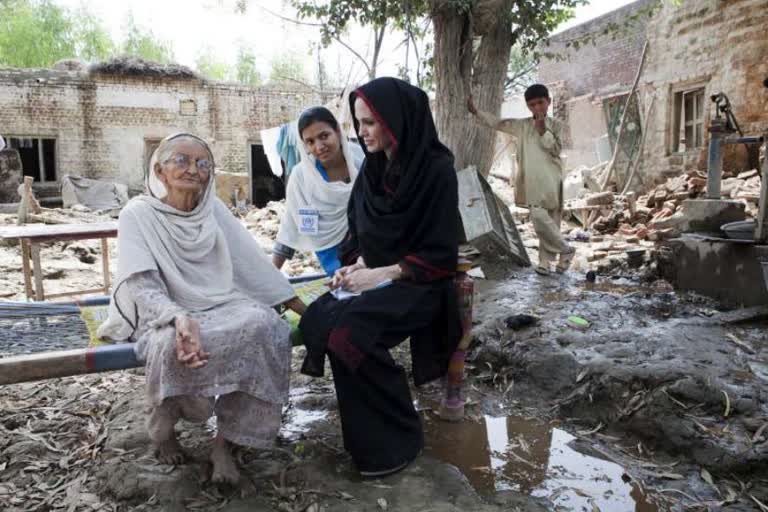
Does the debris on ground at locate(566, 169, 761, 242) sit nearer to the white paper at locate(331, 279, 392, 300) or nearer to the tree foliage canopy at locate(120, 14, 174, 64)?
the white paper at locate(331, 279, 392, 300)

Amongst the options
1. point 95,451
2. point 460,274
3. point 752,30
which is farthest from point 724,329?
point 752,30

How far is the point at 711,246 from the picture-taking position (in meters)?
4.86

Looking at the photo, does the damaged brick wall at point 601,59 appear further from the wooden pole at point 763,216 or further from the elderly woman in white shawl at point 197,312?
the elderly woman in white shawl at point 197,312

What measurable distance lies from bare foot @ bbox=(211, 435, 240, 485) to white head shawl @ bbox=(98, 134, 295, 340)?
0.58 meters

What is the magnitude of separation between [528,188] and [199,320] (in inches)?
177

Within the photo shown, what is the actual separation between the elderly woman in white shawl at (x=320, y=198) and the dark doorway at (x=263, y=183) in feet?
53.2

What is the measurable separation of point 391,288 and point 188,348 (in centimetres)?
89

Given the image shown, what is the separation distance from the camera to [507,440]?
2.77 m

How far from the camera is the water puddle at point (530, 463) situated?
2.25 meters

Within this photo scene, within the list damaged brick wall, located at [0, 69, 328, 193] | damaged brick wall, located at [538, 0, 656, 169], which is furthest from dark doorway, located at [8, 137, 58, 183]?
damaged brick wall, located at [538, 0, 656, 169]

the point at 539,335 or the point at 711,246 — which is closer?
the point at 539,335

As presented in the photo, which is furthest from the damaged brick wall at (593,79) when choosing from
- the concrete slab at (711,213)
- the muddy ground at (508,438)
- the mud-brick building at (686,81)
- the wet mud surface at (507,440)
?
the wet mud surface at (507,440)

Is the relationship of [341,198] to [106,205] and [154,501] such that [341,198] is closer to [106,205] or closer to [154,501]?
[154,501]

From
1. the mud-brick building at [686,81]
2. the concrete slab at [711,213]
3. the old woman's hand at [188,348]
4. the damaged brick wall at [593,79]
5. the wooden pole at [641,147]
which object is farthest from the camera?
the damaged brick wall at [593,79]
